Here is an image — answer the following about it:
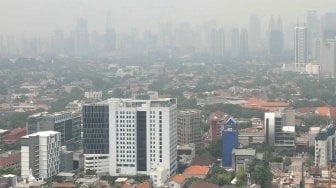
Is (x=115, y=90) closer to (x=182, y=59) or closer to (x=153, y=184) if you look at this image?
(x=153, y=184)

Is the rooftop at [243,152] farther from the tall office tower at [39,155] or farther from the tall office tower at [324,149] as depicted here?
the tall office tower at [39,155]

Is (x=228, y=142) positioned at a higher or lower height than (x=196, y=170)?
higher

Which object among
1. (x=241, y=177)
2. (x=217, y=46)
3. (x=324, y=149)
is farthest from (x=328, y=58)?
(x=241, y=177)

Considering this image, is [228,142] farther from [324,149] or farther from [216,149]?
[324,149]


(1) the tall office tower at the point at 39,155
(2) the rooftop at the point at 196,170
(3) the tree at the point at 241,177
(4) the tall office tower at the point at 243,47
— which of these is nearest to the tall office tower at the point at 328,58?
(4) the tall office tower at the point at 243,47

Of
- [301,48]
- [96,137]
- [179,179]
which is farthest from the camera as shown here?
[301,48]

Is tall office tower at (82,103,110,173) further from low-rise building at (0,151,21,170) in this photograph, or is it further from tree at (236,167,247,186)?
tree at (236,167,247,186)
